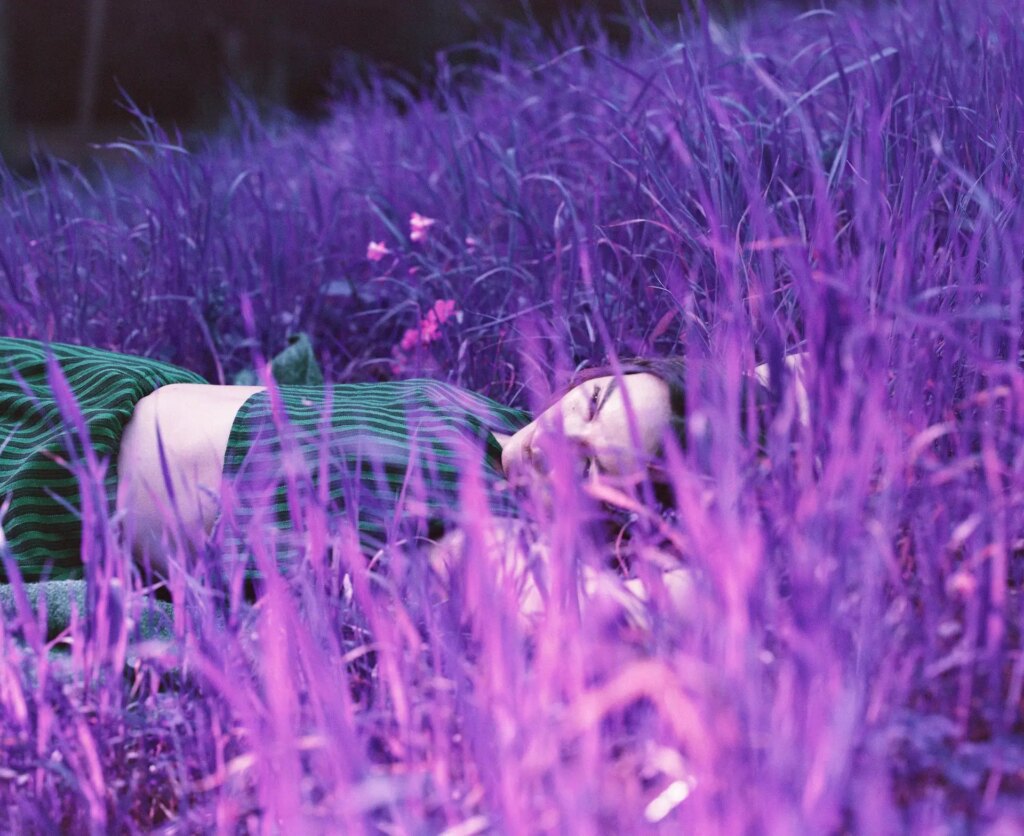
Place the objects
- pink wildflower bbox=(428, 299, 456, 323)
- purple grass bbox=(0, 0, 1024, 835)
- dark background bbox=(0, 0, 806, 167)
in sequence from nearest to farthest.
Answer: purple grass bbox=(0, 0, 1024, 835), pink wildflower bbox=(428, 299, 456, 323), dark background bbox=(0, 0, 806, 167)

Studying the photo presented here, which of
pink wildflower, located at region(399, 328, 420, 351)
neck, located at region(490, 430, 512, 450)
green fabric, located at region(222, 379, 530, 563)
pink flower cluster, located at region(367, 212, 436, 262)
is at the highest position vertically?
pink flower cluster, located at region(367, 212, 436, 262)

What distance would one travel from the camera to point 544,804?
736 mm

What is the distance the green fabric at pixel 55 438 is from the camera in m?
1.65

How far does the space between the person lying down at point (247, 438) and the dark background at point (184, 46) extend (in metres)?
5.50

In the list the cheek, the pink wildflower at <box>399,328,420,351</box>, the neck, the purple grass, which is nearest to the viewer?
the purple grass

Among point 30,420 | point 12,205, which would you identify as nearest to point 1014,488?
point 30,420

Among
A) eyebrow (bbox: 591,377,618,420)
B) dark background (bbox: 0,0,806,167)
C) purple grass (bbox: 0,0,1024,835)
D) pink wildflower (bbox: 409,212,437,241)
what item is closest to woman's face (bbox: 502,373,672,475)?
eyebrow (bbox: 591,377,618,420)

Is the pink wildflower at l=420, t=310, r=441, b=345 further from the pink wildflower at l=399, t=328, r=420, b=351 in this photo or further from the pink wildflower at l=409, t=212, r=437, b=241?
the pink wildflower at l=409, t=212, r=437, b=241

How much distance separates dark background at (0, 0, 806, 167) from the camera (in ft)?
22.8

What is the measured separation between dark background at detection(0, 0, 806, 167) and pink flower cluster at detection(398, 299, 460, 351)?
5.16 meters

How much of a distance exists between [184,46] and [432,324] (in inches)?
227

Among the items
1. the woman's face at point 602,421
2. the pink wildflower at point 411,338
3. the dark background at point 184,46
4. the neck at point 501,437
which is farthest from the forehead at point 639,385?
the dark background at point 184,46

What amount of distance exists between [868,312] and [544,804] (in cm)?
63

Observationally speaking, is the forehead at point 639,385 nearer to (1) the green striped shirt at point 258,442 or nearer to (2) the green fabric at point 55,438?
(1) the green striped shirt at point 258,442
